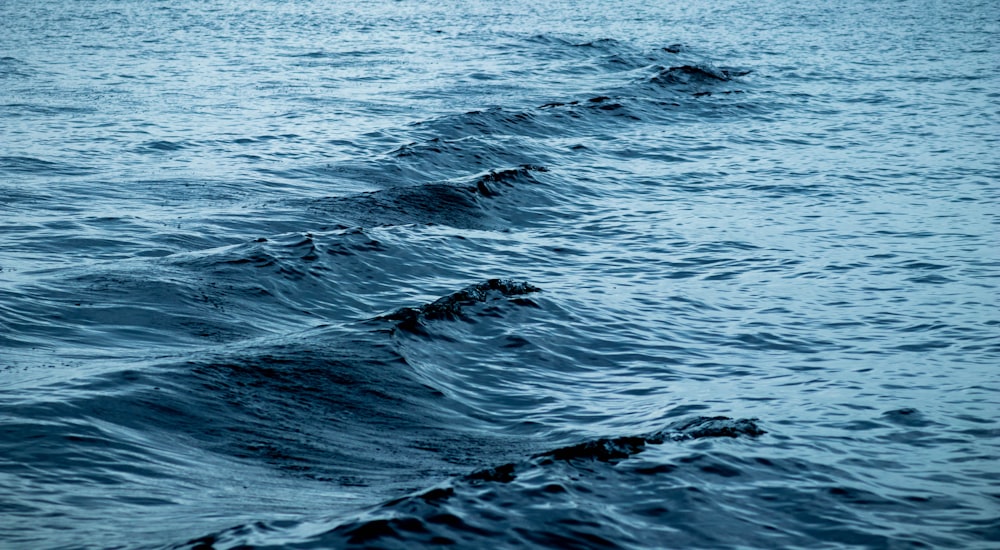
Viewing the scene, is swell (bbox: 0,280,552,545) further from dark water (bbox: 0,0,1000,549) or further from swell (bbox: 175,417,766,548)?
swell (bbox: 175,417,766,548)

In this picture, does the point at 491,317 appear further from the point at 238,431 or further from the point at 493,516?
the point at 493,516

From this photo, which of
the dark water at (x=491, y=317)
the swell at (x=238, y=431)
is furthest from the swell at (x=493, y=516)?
the swell at (x=238, y=431)

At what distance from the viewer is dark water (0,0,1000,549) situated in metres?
8.70

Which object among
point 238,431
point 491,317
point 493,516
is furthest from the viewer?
point 491,317

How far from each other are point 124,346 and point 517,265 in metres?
7.12

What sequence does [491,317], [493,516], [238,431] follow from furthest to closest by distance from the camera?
[491,317], [238,431], [493,516]

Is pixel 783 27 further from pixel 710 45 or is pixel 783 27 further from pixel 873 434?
pixel 873 434

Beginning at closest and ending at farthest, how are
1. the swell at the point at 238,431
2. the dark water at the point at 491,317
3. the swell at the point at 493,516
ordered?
1. the swell at the point at 493,516
2. the swell at the point at 238,431
3. the dark water at the point at 491,317

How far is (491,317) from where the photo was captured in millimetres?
14297

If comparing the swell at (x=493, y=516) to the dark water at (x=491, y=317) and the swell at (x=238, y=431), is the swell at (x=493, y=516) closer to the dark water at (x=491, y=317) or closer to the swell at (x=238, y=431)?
the dark water at (x=491, y=317)

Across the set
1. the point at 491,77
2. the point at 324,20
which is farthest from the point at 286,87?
the point at 324,20

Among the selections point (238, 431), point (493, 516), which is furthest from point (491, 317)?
point (493, 516)

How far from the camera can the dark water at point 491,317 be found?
8.70m

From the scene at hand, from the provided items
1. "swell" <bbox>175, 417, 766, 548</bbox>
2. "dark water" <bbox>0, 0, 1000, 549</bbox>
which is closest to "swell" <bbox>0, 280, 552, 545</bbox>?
"dark water" <bbox>0, 0, 1000, 549</bbox>
